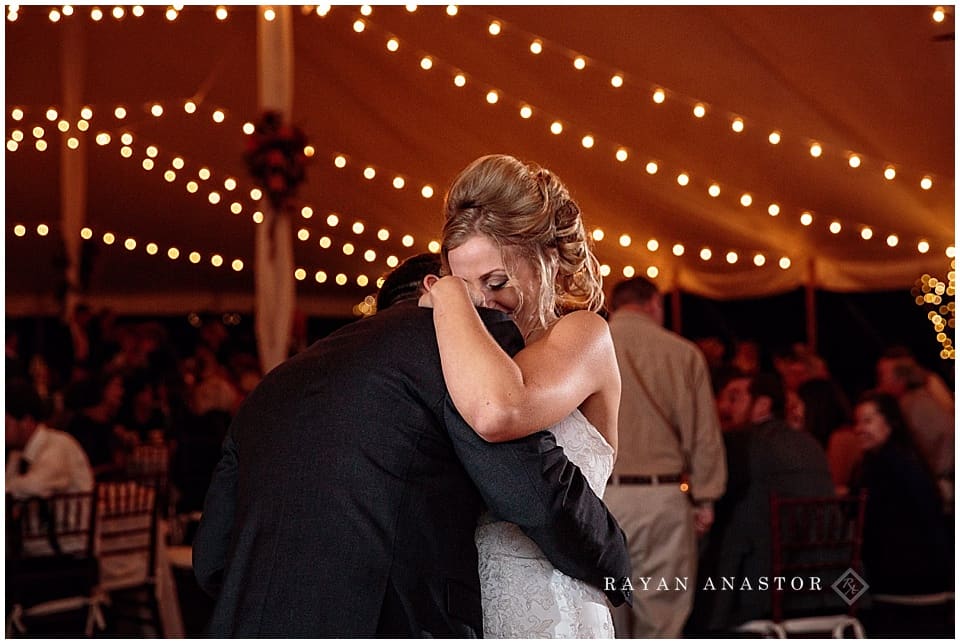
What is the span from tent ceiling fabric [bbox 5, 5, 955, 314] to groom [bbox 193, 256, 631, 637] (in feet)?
9.59

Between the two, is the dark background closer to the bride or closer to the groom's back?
the bride

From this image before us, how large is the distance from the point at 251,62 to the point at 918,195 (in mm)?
4469

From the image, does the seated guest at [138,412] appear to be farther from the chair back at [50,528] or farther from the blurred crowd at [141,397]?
the chair back at [50,528]

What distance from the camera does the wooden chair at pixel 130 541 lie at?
4.54 metres

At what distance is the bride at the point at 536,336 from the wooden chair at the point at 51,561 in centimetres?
297

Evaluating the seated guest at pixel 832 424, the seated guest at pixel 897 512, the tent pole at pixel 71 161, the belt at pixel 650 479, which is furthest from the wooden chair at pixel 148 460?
the seated guest at pixel 897 512

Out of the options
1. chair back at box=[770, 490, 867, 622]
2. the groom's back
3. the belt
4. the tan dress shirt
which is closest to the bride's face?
the groom's back

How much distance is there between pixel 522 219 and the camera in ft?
5.49

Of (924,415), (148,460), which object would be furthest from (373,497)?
(148,460)

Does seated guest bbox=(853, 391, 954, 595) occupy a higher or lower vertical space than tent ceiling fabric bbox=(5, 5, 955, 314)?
lower

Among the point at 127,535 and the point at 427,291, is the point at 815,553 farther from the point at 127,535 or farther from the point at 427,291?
the point at 427,291

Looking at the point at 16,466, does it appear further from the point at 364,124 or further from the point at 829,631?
the point at 364,124

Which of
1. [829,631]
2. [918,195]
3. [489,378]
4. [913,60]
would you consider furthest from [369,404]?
[918,195]

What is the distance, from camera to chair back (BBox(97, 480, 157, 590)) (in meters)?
4.54
